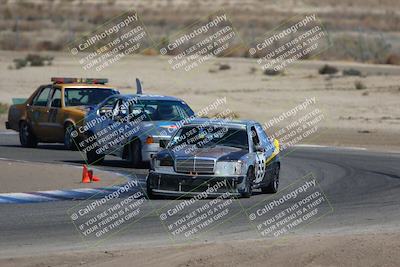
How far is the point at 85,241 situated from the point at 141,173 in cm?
839

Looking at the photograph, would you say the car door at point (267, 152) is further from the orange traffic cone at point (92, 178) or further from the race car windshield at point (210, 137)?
the orange traffic cone at point (92, 178)

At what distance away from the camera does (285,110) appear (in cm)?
3838

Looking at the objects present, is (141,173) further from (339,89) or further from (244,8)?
(244,8)

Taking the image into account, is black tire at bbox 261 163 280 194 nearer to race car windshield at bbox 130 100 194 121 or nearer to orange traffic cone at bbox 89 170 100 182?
orange traffic cone at bbox 89 170 100 182

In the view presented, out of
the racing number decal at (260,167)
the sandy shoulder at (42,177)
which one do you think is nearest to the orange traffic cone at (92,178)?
the sandy shoulder at (42,177)

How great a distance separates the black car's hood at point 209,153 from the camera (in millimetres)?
17250

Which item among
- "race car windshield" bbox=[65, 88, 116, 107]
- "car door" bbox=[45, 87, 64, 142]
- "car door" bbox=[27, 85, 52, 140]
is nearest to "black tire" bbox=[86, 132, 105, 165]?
"car door" bbox=[45, 87, 64, 142]

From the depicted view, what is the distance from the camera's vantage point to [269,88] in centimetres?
4416

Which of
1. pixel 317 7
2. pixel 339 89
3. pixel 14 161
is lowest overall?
pixel 317 7

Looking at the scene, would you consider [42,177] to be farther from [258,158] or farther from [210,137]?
[258,158]

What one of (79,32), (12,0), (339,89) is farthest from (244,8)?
(339,89)

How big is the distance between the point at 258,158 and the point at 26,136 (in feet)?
35.1

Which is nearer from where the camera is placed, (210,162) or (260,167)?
(210,162)

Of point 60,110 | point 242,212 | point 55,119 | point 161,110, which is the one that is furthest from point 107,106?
point 242,212
